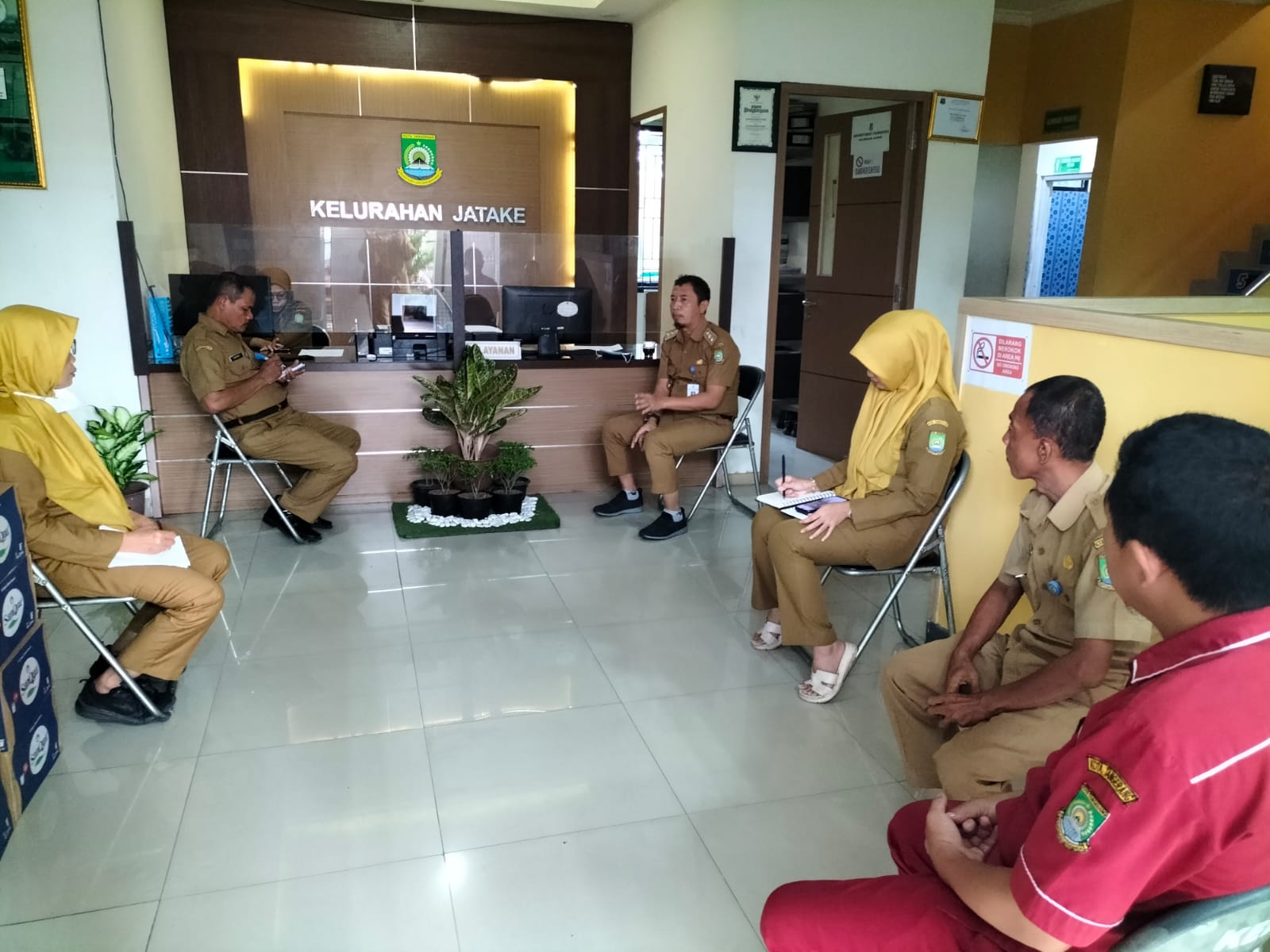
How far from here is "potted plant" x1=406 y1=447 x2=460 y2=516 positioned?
14.5 ft

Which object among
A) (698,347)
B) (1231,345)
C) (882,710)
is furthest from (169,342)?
(1231,345)

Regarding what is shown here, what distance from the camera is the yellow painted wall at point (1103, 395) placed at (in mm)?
1854

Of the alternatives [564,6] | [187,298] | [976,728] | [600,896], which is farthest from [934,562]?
[564,6]

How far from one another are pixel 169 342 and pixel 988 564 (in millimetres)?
3823

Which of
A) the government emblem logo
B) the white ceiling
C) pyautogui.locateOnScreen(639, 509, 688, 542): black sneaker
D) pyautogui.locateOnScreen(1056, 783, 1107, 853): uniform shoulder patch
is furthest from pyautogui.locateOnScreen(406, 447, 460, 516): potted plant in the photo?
pyautogui.locateOnScreen(1056, 783, 1107, 853): uniform shoulder patch

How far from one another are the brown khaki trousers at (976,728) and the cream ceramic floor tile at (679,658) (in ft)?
2.47

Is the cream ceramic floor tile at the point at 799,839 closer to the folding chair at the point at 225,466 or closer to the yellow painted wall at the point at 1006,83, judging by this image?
the folding chair at the point at 225,466

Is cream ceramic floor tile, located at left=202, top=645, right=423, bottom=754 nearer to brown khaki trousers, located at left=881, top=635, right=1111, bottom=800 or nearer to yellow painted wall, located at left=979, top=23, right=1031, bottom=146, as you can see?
brown khaki trousers, located at left=881, top=635, right=1111, bottom=800

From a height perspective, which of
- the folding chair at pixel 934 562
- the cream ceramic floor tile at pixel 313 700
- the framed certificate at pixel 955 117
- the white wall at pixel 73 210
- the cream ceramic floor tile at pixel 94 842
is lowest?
the cream ceramic floor tile at pixel 94 842

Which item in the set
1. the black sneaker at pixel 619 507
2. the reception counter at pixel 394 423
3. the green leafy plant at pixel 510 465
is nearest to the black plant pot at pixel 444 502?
the green leafy plant at pixel 510 465

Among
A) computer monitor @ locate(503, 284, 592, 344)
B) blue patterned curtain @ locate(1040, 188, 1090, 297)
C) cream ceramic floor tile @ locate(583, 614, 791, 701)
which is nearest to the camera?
cream ceramic floor tile @ locate(583, 614, 791, 701)

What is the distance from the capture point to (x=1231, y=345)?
183 cm

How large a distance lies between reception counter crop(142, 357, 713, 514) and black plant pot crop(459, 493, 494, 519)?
476mm

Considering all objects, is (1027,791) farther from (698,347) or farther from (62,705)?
(698,347)
